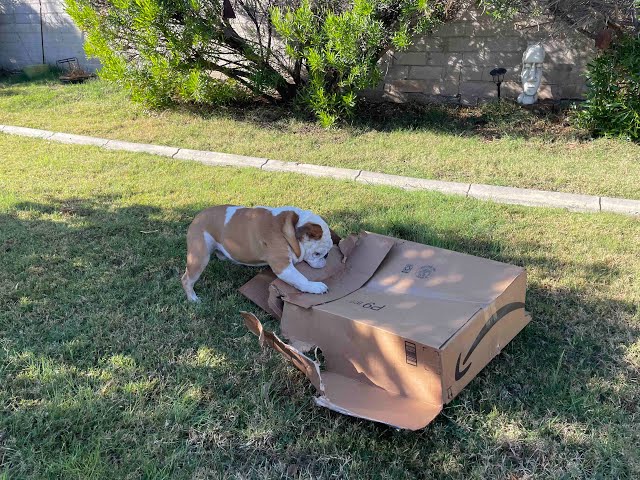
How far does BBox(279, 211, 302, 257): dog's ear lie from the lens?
11.1 feet

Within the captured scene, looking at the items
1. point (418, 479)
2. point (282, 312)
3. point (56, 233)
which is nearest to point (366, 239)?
point (282, 312)

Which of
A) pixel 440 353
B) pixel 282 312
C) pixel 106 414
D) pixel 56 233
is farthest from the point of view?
pixel 56 233

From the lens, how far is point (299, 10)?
6.86 m

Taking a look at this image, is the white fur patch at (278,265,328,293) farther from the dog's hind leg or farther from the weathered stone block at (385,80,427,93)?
the weathered stone block at (385,80,427,93)

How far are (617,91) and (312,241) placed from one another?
17.6ft

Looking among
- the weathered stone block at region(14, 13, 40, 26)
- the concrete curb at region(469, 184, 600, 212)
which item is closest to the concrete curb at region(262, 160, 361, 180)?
the concrete curb at region(469, 184, 600, 212)

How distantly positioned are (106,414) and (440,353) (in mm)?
1579

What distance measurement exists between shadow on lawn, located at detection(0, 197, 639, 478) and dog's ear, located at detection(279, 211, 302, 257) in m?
0.50

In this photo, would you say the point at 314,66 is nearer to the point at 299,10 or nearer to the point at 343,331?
Answer: the point at 299,10

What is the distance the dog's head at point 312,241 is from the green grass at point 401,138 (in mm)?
2775

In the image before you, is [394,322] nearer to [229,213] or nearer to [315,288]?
[315,288]

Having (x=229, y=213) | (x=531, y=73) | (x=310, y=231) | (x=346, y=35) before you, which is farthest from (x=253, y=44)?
(x=310, y=231)

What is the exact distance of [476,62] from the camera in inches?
330

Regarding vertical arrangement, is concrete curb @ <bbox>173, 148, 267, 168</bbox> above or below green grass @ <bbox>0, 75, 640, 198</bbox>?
below
